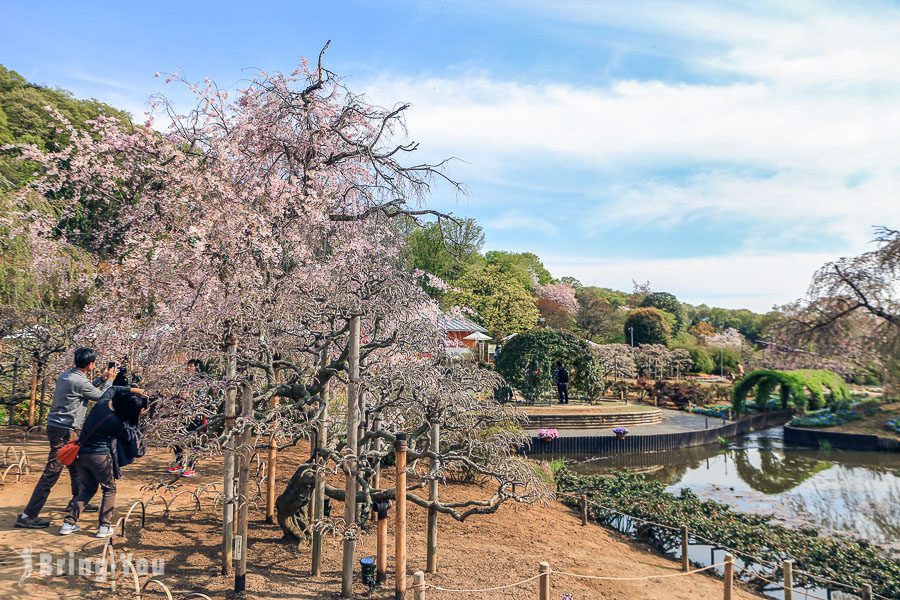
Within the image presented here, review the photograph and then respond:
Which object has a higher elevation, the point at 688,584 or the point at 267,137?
the point at 267,137

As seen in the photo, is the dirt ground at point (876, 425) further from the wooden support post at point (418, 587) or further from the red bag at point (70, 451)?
the red bag at point (70, 451)

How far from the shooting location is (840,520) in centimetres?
1260

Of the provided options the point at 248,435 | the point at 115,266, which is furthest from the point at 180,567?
the point at 115,266

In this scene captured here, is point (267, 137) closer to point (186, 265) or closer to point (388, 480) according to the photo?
point (186, 265)

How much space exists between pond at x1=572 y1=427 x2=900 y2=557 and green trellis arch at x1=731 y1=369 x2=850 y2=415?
5.01 metres

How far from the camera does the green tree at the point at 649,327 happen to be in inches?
1801

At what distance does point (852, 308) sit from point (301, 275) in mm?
Answer: 12789

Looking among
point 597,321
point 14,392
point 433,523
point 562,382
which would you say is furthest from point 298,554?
point 597,321

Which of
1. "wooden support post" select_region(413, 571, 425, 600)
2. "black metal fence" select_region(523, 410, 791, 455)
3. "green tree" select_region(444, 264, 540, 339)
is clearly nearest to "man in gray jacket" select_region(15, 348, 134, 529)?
"wooden support post" select_region(413, 571, 425, 600)

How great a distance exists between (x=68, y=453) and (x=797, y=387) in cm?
3054

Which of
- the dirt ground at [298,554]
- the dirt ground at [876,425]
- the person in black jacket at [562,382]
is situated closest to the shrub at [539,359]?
the person in black jacket at [562,382]

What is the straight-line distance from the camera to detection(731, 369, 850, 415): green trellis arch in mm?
26922

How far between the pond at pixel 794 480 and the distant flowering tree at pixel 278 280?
33.8ft

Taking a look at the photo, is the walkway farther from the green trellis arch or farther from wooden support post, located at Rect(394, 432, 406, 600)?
wooden support post, located at Rect(394, 432, 406, 600)
